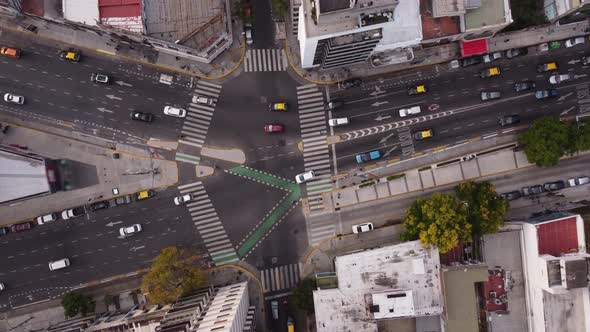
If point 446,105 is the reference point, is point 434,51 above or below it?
above

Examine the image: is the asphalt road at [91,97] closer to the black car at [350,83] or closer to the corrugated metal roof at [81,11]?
the corrugated metal roof at [81,11]

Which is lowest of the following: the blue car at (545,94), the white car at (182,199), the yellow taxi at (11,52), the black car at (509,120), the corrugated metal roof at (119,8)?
the white car at (182,199)

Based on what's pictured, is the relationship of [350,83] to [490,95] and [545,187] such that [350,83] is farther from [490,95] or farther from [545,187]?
[545,187]

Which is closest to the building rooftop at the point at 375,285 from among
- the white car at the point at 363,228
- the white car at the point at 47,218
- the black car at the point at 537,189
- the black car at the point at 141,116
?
the white car at the point at 363,228

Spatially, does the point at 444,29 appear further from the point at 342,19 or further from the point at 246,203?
the point at 246,203

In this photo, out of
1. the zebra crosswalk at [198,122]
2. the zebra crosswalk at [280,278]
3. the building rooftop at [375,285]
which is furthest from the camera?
the zebra crosswalk at [198,122]

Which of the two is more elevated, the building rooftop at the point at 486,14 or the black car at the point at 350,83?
the building rooftop at the point at 486,14

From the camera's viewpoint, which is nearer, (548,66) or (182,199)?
(548,66)

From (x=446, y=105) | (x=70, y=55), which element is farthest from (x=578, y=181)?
(x=70, y=55)
